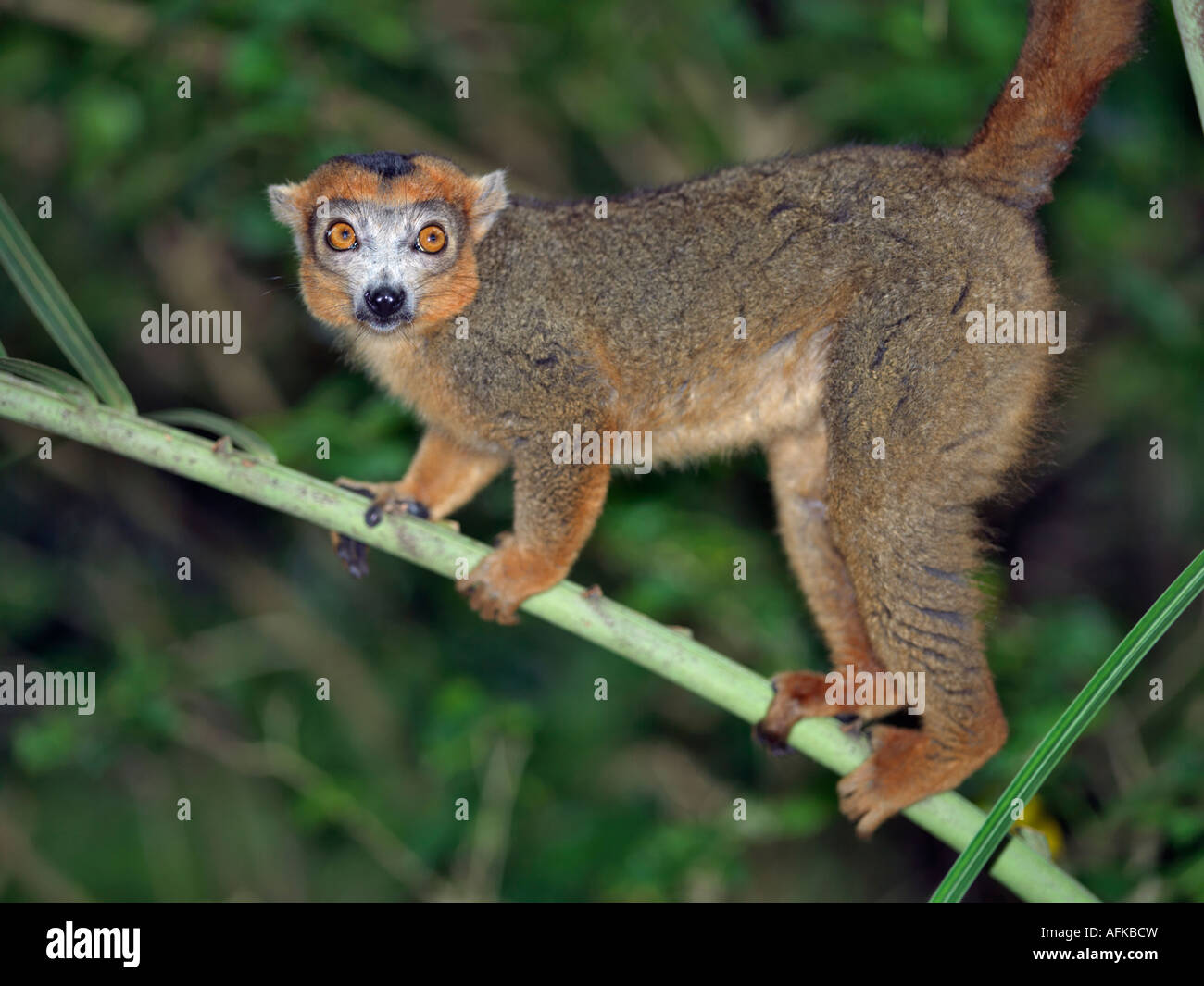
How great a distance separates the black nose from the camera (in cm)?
514

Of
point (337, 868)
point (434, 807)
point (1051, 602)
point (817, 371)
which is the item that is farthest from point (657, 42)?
point (337, 868)

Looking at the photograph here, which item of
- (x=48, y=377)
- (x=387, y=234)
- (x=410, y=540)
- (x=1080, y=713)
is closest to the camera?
(x=1080, y=713)

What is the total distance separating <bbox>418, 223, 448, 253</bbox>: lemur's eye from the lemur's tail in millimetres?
2188

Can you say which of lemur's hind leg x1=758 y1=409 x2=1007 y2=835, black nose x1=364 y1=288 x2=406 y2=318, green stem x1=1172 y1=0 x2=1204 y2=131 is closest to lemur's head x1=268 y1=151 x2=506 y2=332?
black nose x1=364 y1=288 x2=406 y2=318

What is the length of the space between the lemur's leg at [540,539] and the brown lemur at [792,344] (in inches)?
0.5

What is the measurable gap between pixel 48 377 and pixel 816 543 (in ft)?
11.4

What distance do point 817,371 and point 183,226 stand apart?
599 centimetres

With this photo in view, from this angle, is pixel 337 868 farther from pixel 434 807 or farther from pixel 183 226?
pixel 183 226

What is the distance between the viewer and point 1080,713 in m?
3.03

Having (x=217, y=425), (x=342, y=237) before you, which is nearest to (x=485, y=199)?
(x=342, y=237)

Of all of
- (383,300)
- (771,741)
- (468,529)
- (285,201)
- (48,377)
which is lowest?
(771,741)

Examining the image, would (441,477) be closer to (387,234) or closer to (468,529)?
(387,234)

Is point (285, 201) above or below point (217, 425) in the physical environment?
above

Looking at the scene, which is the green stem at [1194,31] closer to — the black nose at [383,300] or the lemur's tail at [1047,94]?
the lemur's tail at [1047,94]
